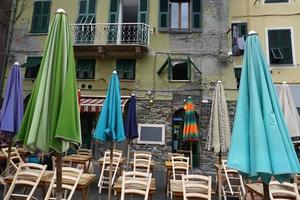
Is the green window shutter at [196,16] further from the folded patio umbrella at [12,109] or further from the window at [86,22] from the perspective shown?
the folded patio umbrella at [12,109]

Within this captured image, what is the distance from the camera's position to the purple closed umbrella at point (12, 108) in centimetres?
622

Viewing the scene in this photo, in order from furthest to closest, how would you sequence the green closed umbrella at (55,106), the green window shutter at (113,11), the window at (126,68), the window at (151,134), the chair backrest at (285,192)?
the green window shutter at (113,11) < the window at (126,68) < the window at (151,134) < the chair backrest at (285,192) < the green closed umbrella at (55,106)

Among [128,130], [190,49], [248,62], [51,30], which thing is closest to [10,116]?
[51,30]

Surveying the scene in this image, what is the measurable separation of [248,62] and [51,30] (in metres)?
2.78

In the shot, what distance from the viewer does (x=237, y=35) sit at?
616 inches

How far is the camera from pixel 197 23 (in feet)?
48.2

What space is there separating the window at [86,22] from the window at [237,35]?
7739mm

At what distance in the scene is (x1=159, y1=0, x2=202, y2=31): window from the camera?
14.8m

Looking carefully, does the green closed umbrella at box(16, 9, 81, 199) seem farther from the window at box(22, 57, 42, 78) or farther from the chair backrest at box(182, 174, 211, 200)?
the window at box(22, 57, 42, 78)

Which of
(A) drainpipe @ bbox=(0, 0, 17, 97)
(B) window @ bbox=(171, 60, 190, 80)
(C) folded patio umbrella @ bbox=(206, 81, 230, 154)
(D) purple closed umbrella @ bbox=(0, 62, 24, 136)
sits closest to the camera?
(D) purple closed umbrella @ bbox=(0, 62, 24, 136)

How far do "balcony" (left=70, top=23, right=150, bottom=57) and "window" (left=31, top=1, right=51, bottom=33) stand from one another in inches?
77.5

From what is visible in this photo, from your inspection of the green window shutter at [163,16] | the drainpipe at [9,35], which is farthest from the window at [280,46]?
the drainpipe at [9,35]

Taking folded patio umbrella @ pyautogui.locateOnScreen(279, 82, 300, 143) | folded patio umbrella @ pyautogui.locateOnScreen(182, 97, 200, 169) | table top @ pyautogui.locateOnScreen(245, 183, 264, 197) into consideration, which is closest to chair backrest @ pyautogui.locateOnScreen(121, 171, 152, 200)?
table top @ pyautogui.locateOnScreen(245, 183, 264, 197)

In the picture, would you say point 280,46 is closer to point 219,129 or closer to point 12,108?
point 219,129
